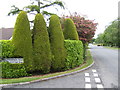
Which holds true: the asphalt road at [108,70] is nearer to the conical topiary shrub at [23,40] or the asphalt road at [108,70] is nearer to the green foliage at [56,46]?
the green foliage at [56,46]

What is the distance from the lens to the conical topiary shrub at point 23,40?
663cm

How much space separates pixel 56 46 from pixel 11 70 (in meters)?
2.94

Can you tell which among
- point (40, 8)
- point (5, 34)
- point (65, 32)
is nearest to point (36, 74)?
point (65, 32)

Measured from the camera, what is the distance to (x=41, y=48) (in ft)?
23.2

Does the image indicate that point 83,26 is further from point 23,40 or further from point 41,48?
point 23,40

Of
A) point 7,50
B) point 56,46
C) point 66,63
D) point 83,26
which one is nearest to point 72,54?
point 66,63

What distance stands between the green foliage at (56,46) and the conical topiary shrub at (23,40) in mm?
1507

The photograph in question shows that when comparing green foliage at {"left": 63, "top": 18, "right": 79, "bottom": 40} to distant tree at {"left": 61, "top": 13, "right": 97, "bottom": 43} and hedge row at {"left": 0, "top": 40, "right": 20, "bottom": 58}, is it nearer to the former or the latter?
distant tree at {"left": 61, "top": 13, "right": 97, "bottom": 43}

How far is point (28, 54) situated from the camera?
673cm

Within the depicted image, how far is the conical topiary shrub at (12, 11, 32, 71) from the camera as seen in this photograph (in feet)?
21.7

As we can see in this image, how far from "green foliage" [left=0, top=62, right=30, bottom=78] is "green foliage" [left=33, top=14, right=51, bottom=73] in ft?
2.85

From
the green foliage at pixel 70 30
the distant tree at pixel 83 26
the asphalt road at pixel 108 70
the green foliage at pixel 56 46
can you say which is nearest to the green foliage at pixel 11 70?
the green foliage at pixel 56 46

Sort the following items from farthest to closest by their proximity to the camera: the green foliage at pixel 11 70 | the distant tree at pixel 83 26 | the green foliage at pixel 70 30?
1. the distant tree at pixel 83 26
2. the green foliage at pixel 70 30
3. the green foliage at pixel 11 70

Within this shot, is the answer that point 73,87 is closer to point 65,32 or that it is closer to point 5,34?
point 65,32
